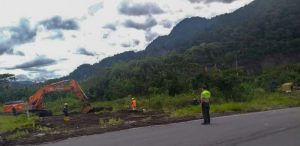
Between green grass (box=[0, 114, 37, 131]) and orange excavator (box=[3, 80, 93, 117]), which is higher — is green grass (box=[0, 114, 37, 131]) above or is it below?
below

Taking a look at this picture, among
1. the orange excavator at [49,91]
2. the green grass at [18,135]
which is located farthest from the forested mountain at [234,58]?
the green grass at [18,135]

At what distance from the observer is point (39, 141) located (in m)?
19.4

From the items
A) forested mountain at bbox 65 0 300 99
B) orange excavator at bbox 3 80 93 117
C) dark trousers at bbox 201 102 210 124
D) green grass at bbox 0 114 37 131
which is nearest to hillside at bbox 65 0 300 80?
forested mountain at bbox 65 0 300 99

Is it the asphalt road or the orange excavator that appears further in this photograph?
the orange excavator

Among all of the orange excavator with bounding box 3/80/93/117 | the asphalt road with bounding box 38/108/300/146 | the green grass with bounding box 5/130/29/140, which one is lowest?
the asphalt road with bounding box 38/108/300/146

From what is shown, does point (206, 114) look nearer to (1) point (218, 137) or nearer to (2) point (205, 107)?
(2) point (205, 107)

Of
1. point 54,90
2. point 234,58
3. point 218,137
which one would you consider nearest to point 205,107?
point 218,137

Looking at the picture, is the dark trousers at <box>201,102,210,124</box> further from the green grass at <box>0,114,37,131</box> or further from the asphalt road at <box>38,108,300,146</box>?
the green grass at <box>0,114,37,131</box>

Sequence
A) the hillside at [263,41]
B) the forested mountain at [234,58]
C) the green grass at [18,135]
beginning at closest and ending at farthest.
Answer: the green grass at [18,135], the forested mountain at [234,58], the hillside at [263,41]

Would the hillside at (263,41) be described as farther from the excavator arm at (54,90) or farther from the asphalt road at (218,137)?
the asphalt road at (218,137)

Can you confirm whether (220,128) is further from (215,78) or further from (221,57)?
(221,57)

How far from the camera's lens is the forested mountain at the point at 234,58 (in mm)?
75562

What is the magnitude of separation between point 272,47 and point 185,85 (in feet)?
181

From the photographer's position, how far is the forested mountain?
7556 centimetres
